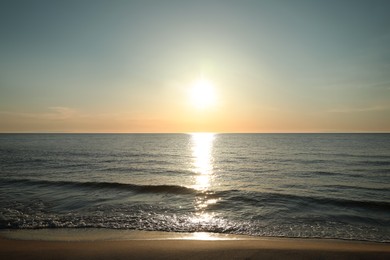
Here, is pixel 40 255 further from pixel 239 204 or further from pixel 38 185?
pixel 38 185

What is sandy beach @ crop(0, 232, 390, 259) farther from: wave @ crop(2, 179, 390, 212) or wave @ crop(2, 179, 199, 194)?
wave @ crop(2, 179, 199, 194)

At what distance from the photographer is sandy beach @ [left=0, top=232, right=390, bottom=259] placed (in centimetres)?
698

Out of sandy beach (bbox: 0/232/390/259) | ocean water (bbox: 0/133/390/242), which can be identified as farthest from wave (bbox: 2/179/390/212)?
sandy beach (bbox: 0/232/390/259)

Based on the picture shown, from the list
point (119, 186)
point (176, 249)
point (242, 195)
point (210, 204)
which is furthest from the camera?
point (119, 186)

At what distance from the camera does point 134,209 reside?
44.0ft

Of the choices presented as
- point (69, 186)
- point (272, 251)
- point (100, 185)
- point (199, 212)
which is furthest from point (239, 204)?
point (69, 186)

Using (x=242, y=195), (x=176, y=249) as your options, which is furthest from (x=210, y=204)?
(x=176, y=249)

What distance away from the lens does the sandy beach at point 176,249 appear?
6977 mm

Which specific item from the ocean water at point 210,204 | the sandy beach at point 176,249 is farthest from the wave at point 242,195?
the sandy beach at point 176,249

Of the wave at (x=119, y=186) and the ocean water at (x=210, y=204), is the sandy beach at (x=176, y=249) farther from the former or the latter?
the wave at (x=119, y=186)

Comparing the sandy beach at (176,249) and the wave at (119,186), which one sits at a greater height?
the sandy beach at (176,249)

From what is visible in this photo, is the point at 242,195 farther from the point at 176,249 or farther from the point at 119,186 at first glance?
the point at 176,249

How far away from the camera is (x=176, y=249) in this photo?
7.54 m

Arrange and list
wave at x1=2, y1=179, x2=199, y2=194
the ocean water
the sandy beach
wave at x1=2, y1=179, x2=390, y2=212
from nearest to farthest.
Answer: the sandy beach, the ocean water, wave at x1=2, y1=179, x2=390, y2=212, wave at x1=2, y1=179, x2=199, y2=194
